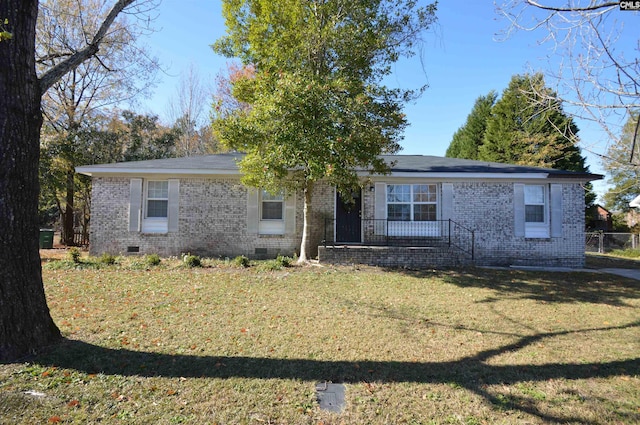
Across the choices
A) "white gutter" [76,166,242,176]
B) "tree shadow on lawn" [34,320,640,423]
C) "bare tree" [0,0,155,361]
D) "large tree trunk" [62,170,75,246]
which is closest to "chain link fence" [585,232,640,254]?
"tree shadow on lawn" [34,320,640,423]

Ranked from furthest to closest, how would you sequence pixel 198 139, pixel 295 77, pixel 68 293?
1. pixel 198 139
2. pixel 295 77
3. pixel 68 293

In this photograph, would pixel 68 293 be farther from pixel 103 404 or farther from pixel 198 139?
pixel 198 139

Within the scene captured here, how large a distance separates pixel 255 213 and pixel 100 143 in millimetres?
12478

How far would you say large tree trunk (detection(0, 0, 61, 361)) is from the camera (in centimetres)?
395

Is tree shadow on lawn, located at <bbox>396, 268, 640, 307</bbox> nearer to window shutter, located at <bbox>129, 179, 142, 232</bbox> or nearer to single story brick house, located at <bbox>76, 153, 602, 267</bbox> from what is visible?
single story brick house, located at <bbox>76, 153, 602, 267</bbox>

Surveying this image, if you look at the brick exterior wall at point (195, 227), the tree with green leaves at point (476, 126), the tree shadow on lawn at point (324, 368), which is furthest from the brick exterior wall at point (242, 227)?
the tree with green leaves at point (476, 126)

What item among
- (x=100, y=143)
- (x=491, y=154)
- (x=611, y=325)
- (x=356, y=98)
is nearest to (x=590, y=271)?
(x=611, y=325)

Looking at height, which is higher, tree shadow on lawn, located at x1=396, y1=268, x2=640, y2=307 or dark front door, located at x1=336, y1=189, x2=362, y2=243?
dark front door, located at x1=336, y1=189, x2=362, y2=243

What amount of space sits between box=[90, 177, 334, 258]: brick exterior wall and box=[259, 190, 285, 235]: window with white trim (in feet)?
0.85

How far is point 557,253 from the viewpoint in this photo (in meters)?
12.6

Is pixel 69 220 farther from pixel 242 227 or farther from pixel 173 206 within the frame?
pixel 242 227

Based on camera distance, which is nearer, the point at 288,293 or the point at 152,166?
the point at 288,293

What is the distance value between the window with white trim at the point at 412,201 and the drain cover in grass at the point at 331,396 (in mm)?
9654

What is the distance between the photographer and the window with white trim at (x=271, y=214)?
12758 mm
